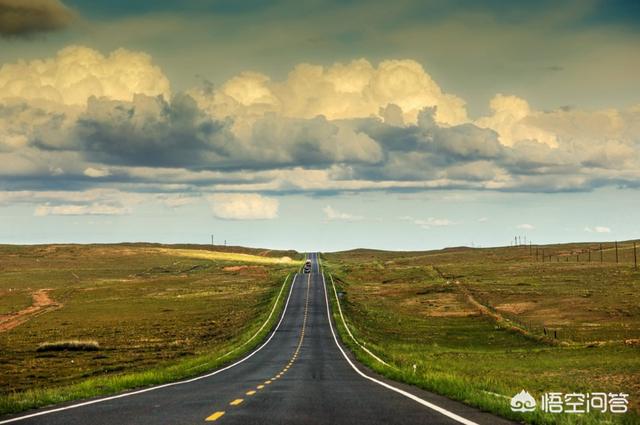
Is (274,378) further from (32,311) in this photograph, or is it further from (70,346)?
(32,311)

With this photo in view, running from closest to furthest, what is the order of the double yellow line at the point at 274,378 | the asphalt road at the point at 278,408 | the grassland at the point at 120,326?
the asphalt road at the point at 278,408, the double yellow line at the point at 274,378, the grassland at the point at 120,326

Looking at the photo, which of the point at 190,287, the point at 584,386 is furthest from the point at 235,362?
the point at 190,287

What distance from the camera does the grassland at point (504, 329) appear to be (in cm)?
3113

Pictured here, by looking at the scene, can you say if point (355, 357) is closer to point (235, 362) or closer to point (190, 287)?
point (235, 362)

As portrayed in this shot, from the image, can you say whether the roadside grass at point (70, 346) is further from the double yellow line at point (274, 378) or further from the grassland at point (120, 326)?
the double yellow line at point (274, 378)

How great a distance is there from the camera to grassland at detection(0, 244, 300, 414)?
4125cm

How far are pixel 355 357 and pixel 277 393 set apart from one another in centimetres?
2833

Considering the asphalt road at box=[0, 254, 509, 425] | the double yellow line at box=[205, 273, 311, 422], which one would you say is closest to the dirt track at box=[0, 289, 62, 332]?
the double yellow line at box=[205, 273, 311, 422]

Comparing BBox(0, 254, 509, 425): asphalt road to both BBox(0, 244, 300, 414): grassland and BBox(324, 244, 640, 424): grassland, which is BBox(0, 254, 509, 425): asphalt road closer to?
BBox(324, 244, 640, 424): grassland

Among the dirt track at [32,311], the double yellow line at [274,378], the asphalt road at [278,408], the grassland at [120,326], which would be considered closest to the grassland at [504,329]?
the asphalt road at [278,408]

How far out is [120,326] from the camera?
87.7m

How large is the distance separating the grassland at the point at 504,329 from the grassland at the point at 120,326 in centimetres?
1121

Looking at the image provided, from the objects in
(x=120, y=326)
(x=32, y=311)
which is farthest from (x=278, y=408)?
(x=32, y=311)

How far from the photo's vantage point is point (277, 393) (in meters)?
21.7
